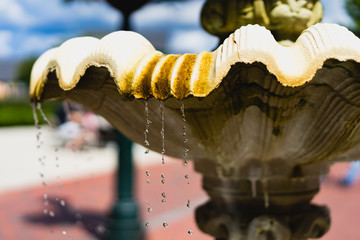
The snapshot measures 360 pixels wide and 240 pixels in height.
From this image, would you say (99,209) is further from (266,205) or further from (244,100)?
(244,100)

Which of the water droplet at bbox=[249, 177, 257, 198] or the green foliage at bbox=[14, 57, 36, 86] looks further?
the green foliage at bbox=[14, 57, 36, 86]

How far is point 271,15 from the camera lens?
198cm

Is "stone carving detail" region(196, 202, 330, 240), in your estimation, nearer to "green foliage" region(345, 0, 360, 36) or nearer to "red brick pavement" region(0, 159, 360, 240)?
"red brick pavement" region(0, 159, 360, 240)

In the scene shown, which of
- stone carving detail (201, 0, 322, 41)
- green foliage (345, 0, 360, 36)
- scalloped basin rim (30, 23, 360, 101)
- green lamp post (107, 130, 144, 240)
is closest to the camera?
scalloped basin rim (30, 23, 360, 101)

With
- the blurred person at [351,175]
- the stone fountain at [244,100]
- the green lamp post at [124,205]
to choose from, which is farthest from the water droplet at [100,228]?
the blurred person at [351,175]

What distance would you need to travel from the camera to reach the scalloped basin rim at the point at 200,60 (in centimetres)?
135

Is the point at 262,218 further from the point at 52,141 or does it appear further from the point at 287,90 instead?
the point at 52,141

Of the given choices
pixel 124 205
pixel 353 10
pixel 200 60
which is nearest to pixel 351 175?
pixel 353 10

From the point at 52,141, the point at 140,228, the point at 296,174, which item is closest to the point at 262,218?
the point at 296,174

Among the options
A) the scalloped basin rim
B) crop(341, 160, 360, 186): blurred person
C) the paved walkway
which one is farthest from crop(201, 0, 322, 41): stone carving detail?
crop(341, 160, 360, 186): blurred person

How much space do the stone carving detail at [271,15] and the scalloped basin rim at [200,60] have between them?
1.70 ft

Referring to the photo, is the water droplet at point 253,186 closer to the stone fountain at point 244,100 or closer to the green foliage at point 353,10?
the stone fountain at point 244,100

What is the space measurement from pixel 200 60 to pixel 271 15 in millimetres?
653

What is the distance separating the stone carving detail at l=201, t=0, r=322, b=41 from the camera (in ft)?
6.48
